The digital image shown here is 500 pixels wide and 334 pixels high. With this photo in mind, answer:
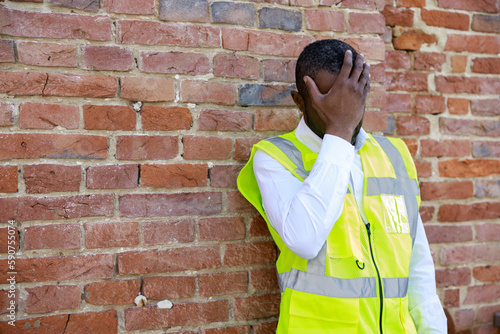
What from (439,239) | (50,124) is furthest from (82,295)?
(439,239)

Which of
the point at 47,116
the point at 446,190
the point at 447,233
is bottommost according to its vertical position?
the point at 447,233

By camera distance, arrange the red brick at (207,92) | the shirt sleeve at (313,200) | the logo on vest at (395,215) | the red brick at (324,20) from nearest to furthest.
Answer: the shirt sleeve at (313,200), the logo on vest at (395,215), the red brick at (207,92), the red brick at (324,20)

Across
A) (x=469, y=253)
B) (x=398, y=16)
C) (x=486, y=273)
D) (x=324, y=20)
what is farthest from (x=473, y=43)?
(x=486, y=273)

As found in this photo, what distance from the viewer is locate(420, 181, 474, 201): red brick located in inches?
83.8

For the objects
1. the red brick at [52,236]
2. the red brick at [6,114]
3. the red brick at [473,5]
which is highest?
the red brick at [473,5]

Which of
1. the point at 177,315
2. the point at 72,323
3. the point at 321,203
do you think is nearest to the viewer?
the point at 321,203

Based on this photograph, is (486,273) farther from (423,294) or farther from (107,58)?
(107,58)

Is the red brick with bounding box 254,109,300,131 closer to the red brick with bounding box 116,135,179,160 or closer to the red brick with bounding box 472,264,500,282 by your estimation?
the red brick with bounding box 116,135,179,160

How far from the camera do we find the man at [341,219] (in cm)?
129

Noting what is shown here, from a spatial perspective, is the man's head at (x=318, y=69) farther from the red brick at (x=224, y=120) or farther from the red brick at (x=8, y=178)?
the red brick at (x=8, y=178)

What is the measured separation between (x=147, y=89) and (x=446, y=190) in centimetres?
159

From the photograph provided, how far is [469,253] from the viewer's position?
7.06 feet

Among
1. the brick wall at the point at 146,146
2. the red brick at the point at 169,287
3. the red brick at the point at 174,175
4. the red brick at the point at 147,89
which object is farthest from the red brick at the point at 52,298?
the red brick at the point at 147,89

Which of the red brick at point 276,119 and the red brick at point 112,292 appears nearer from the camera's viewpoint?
the red brick at point 112,292
